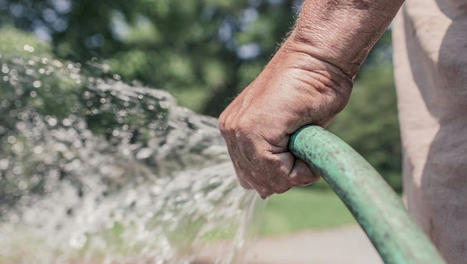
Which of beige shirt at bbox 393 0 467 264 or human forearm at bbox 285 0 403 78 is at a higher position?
human forearm at bbox 285 0 403 78

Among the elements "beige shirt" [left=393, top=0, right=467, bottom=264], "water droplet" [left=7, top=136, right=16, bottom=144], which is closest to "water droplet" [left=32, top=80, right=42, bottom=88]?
"water droplet" [left=7, top=136, right=16, bottom=144]

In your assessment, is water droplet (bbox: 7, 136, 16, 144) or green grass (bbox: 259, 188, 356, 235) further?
green grass (bbox: 259, 188, 356, 235)

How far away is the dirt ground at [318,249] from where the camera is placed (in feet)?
29.2

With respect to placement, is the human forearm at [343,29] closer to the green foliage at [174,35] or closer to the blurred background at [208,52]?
the green foliage at [174,35]

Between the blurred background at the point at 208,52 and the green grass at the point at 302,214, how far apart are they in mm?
19

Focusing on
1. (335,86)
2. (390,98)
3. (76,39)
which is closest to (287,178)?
(335,86)

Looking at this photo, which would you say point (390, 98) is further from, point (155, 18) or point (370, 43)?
point (370, 43)

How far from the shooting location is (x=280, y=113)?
4.38 feet

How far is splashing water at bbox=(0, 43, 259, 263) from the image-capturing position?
2172 millimetres

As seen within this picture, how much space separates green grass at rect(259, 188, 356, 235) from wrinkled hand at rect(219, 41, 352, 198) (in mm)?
9057

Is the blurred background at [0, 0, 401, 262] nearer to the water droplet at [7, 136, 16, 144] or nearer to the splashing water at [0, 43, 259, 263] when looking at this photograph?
the water droplet at [7, 136, 16, 144]

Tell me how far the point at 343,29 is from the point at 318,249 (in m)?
8.78

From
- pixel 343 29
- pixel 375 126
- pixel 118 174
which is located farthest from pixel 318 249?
pixel 375 126

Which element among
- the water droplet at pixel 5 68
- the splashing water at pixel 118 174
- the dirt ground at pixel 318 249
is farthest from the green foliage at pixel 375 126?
the water droplet at pixel 5 68
